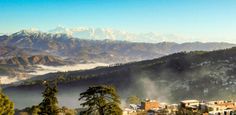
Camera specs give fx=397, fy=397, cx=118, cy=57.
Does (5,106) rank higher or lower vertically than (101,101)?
lower

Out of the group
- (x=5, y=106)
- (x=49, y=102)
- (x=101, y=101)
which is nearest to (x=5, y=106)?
(x=5, y=106)

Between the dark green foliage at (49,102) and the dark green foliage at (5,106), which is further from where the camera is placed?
the dark green foliage at (5,106)

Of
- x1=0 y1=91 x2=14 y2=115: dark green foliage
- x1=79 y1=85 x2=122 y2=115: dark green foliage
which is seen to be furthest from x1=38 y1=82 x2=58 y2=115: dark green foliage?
x1=79 y1=85 x2=122 y2=115: dark green foliage

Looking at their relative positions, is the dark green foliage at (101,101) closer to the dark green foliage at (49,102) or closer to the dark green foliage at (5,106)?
the dark green foliage at (49,102)

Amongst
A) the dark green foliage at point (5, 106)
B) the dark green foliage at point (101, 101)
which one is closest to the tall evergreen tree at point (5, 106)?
the dark green foliage at point (5, 106)

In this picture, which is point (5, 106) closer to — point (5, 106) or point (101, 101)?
point (5, 106)

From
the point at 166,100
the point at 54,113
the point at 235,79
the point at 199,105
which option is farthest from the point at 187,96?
the point at 54,113

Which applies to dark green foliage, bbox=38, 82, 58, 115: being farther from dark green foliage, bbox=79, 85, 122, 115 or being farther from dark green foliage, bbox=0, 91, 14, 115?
dark green foliage, bbox=79, 85, 122, 115
